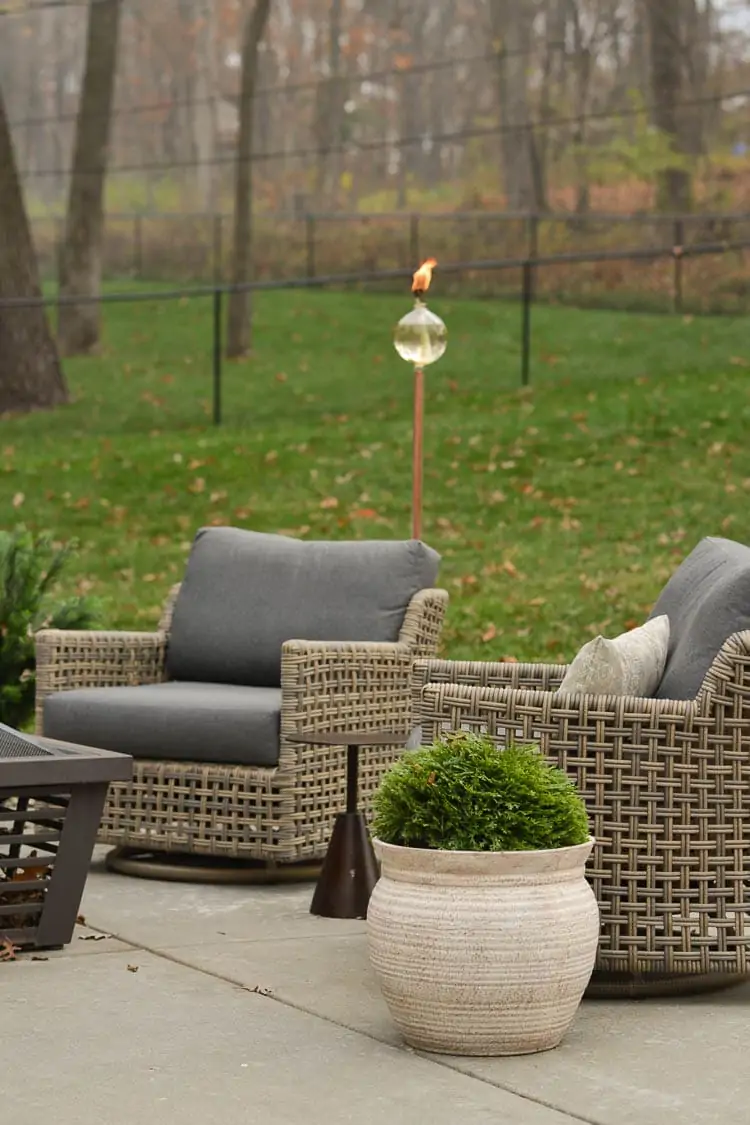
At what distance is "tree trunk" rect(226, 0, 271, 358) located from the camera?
19.8 m

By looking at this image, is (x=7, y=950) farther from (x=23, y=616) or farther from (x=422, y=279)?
(x=422, y=279)

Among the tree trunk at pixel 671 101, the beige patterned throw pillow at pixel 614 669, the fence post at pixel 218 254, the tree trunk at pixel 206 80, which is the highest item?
the tree trunk at pixel 206 80

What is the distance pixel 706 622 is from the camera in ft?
15.5

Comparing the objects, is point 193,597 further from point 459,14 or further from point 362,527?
point 459,14

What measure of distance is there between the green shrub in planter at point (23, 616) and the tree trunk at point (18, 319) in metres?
8.74

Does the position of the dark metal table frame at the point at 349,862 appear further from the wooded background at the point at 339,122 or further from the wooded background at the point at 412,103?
the wooded background at the point at 412,103

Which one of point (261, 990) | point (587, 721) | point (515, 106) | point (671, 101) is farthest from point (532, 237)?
point (261, 990)

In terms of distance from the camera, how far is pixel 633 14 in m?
32.0

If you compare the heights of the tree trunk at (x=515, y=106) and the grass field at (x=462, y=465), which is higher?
the tree trunk at (x=515, y=106)

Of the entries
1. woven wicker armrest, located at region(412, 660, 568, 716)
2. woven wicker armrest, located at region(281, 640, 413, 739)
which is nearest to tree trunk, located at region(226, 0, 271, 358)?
woven wicker armrest, located at region(281, 640, 413, 739)

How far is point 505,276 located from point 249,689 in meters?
18.1

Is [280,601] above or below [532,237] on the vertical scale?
below

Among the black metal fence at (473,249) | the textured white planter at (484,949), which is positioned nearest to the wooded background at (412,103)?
the black metal fence at (473,249)

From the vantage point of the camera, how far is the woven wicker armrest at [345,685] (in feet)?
19.6
